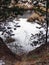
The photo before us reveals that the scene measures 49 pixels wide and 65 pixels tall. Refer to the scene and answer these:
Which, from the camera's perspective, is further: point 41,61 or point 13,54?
point 13,54

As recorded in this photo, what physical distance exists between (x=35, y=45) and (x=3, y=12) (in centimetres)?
164

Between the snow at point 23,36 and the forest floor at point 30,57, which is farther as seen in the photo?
the snow at point 23,36

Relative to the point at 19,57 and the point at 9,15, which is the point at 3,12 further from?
the point at 19,57

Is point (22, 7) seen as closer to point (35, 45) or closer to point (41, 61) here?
point (35, 45)

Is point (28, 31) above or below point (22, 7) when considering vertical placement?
below

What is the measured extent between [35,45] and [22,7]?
1342mm

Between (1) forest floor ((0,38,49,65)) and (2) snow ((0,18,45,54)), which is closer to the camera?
(1) forest floor ((0,38,49,65))

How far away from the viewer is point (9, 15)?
725 cm

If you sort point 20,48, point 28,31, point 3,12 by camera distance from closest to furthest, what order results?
point 3,12 < point 20,48 < point 28,31

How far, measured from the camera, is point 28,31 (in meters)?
9.32

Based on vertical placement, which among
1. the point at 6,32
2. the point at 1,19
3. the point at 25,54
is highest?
the point at 1,19

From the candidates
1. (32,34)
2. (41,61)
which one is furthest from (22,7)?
(41,61)

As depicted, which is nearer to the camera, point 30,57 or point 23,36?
point 30,57

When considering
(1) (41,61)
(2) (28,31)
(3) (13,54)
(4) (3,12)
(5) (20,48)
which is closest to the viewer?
(1) (41,61)
